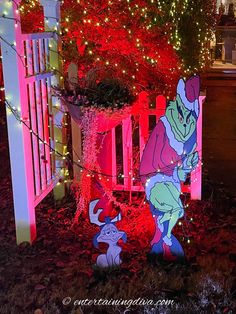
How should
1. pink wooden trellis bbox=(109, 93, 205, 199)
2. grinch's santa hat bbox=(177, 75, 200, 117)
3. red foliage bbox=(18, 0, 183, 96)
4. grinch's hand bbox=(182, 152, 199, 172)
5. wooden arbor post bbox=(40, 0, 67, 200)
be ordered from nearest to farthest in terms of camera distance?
1. grinch's santa hat bbox=(177, 75, 200, 117)
2. grinch's hand bbox=(182, 152, 199, 172)
3. wooden arbor post bbox=(40, 0, 67, 200)
4. pink wooden trellis bbox=(109, 93, 205, 199)
5. red foliage bbox=(18, 0, 183, 96)

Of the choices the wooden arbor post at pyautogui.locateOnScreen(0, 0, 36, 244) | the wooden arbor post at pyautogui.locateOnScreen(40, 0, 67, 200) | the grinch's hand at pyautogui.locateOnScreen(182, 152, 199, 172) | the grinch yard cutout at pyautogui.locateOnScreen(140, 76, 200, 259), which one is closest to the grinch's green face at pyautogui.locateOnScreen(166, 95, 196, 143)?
the grinch yard cutout at pyautogui.locateOnScreen(140, 76, 200, 259)

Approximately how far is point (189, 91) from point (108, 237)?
138cm

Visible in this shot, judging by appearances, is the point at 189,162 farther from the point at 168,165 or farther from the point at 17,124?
the point at 17,124

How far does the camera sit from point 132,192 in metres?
6.13

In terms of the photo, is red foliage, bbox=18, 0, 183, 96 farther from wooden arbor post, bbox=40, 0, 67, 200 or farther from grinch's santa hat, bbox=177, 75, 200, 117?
grinch's santa hat, bbox=177, 75, 200, 117

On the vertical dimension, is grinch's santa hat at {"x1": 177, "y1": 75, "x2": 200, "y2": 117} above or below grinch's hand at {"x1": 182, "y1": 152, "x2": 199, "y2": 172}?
above

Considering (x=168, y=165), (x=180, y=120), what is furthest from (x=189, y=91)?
(x=168, y=165)

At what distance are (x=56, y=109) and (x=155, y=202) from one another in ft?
6.61

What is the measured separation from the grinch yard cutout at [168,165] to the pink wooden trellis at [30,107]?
48.4 inches

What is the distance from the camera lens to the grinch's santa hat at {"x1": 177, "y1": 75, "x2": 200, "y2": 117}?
3.90m

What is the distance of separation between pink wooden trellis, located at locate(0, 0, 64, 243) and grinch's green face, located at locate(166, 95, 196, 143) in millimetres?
1446

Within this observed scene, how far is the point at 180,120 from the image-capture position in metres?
4.00

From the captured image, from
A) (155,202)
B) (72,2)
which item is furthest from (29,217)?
(72,2)

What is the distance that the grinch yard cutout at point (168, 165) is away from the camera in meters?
4.00
